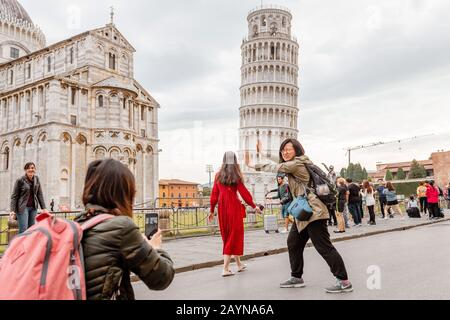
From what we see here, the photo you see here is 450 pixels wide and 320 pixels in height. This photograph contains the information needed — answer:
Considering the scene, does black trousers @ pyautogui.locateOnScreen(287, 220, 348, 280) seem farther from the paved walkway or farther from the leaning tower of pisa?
the leaning tower of pisa

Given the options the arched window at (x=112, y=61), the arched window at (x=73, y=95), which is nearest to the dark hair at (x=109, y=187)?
the arched window at (x=73, y=95)

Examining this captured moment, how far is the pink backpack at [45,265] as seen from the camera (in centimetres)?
200

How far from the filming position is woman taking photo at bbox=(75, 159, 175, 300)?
2.31 m

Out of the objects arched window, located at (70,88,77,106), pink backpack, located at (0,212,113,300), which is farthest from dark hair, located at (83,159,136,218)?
arched window, located at (70,88,77,106)

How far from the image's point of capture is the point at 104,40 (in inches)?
1764

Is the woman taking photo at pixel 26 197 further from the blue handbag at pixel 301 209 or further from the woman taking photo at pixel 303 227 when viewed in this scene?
the blue handbag at pixel 301 209

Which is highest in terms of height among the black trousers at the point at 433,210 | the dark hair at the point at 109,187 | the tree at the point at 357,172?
the tree at the point at 357,172

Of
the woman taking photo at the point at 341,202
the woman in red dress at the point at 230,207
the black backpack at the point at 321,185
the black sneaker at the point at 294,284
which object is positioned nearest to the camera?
the black backpack at the point at 321,185

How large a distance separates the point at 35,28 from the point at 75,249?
68.0m

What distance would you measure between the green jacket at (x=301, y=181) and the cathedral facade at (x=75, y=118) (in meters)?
36.3

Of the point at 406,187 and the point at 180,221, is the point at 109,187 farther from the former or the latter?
the point at 406,187

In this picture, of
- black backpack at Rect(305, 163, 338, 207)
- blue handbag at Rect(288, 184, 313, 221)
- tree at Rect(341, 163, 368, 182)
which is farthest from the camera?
tree at Rect(341, 163, 368, 182)

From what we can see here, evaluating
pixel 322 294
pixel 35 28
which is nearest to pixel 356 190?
pixel 322 294
